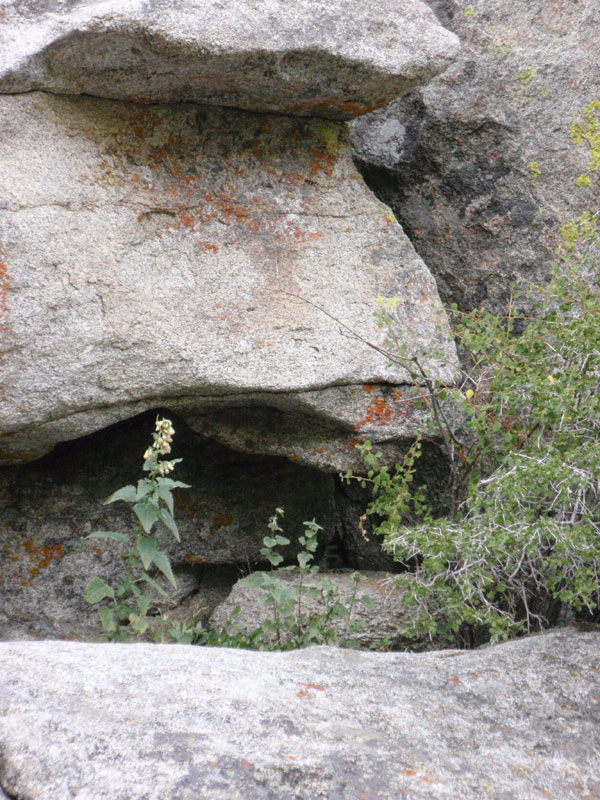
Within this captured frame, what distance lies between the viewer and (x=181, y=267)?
3.39m

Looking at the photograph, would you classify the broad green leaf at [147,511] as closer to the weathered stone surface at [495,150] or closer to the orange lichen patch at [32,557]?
the orange lichen patch at [32,557]

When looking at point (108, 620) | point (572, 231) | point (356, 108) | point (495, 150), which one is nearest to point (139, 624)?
point (108, 620)

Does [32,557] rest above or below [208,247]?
below

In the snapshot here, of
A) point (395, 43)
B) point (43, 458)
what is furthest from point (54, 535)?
point (395, 43)

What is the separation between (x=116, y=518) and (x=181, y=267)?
1.34 metres

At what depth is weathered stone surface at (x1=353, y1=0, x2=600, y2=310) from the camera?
13.1 feet

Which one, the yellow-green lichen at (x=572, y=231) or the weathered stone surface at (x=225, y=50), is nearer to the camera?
the weathered stone surface at (x=225, y=50)

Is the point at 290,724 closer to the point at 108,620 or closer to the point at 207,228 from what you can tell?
the point at 108,620

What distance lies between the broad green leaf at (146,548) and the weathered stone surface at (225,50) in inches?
73.9

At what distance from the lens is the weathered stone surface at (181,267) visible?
3.12m

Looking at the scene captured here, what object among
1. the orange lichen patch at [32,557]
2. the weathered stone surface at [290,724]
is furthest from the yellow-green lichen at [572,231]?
the orange lichen patch at [32,557]

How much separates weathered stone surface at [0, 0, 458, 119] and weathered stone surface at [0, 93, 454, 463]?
158mm

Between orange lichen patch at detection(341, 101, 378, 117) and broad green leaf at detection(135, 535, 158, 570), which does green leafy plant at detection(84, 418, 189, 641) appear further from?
orange lichen patch at detection(341, 101, 378, 117)

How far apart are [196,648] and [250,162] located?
2250 millimetres
